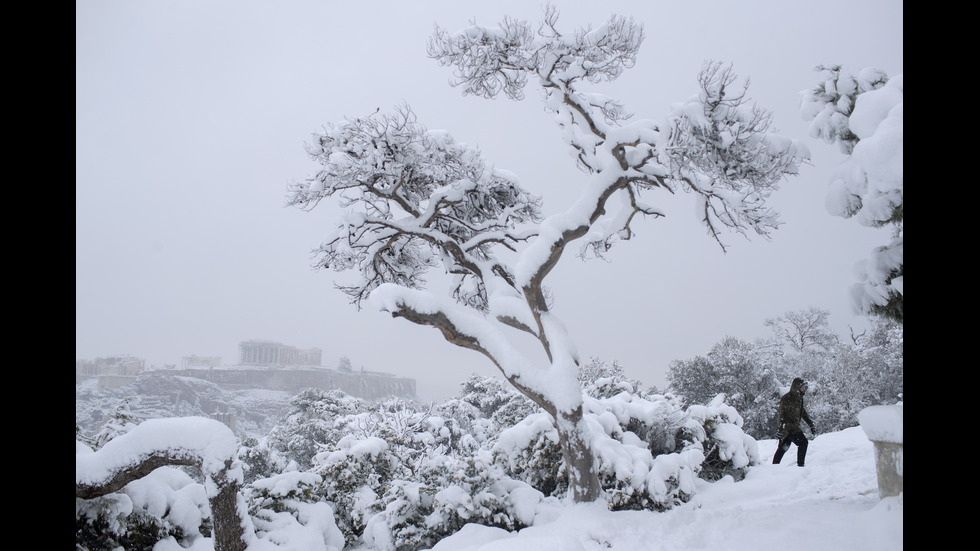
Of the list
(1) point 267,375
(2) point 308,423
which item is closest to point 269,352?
(1) point 267,375

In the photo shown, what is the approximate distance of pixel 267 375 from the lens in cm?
3597

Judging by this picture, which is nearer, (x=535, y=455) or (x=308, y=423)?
(x=535, y=455)

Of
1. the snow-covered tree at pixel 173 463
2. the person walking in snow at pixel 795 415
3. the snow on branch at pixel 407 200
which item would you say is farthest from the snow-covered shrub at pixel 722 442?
the snow-covered tree at pixel 173 463

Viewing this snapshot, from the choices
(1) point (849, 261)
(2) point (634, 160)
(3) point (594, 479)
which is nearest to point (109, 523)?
(3) point (594, 479)

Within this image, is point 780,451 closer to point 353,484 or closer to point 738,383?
point 353,484

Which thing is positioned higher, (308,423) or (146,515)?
(146,515)

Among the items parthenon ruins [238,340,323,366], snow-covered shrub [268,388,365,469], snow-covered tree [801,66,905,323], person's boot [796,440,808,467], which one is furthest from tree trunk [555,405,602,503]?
parthenon ruins [238,340,323,366]

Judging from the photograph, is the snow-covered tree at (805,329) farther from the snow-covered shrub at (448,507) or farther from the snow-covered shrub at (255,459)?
the snow-covered shrub at (255,459)

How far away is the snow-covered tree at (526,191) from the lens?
18.5 feet

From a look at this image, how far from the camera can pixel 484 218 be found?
8.32 m

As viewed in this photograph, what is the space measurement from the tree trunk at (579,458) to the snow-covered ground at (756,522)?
0.22 m

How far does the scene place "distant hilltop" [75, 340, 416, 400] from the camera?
26.6m

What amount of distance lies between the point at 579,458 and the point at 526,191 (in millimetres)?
4530
